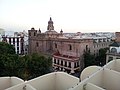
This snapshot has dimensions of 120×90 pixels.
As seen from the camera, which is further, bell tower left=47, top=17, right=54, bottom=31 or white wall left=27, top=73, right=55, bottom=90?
bell tower left=47, top=17, right=54, bottom=31

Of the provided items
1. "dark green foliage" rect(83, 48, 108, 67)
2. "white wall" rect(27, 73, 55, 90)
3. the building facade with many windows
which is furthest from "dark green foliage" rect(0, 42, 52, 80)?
"dark green foliage" rect(83, 48, 108, 67)

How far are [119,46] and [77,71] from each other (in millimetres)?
7333

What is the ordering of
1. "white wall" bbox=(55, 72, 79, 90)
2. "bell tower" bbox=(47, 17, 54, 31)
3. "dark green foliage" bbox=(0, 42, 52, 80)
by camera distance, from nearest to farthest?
"white wall" bbox=(55, 72, 79, 90)
"dark green foliage" bbox=(0, 42, 52, 80)
"bell tower" bbox=(47, 17, 54, 31)

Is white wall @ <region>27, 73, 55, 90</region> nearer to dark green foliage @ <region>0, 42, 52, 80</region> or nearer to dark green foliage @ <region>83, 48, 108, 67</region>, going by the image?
dark green foliage @ <region>0, 42, 52, 80</region>

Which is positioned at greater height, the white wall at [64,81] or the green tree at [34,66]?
the white wall at [64,81]

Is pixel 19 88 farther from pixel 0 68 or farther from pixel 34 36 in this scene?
pixel 34 36

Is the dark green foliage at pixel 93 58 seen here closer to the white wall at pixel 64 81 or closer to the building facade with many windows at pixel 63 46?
the building facade with many windows at pixel 63 46

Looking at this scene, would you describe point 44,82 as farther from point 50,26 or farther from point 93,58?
point 50,26

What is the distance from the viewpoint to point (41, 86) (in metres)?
6.30

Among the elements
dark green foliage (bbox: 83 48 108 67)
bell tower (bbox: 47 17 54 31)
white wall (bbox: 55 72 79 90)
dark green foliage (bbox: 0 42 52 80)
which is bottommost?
dark green foliage (bbox: 83 48 108 67)

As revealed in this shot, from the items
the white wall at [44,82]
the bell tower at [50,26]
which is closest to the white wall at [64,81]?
the white wall at [44,82]

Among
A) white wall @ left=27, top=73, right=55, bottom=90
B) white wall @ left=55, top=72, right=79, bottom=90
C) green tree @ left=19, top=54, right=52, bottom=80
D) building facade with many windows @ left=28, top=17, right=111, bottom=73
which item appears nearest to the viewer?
white wall @ left=27, top=73, right=55, bottom=90

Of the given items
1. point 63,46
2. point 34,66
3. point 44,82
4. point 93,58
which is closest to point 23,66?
point 34,66

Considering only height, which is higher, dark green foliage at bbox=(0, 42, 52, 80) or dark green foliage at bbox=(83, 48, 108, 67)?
dark green foliage at bbox=(0, 42, 52, 80)
